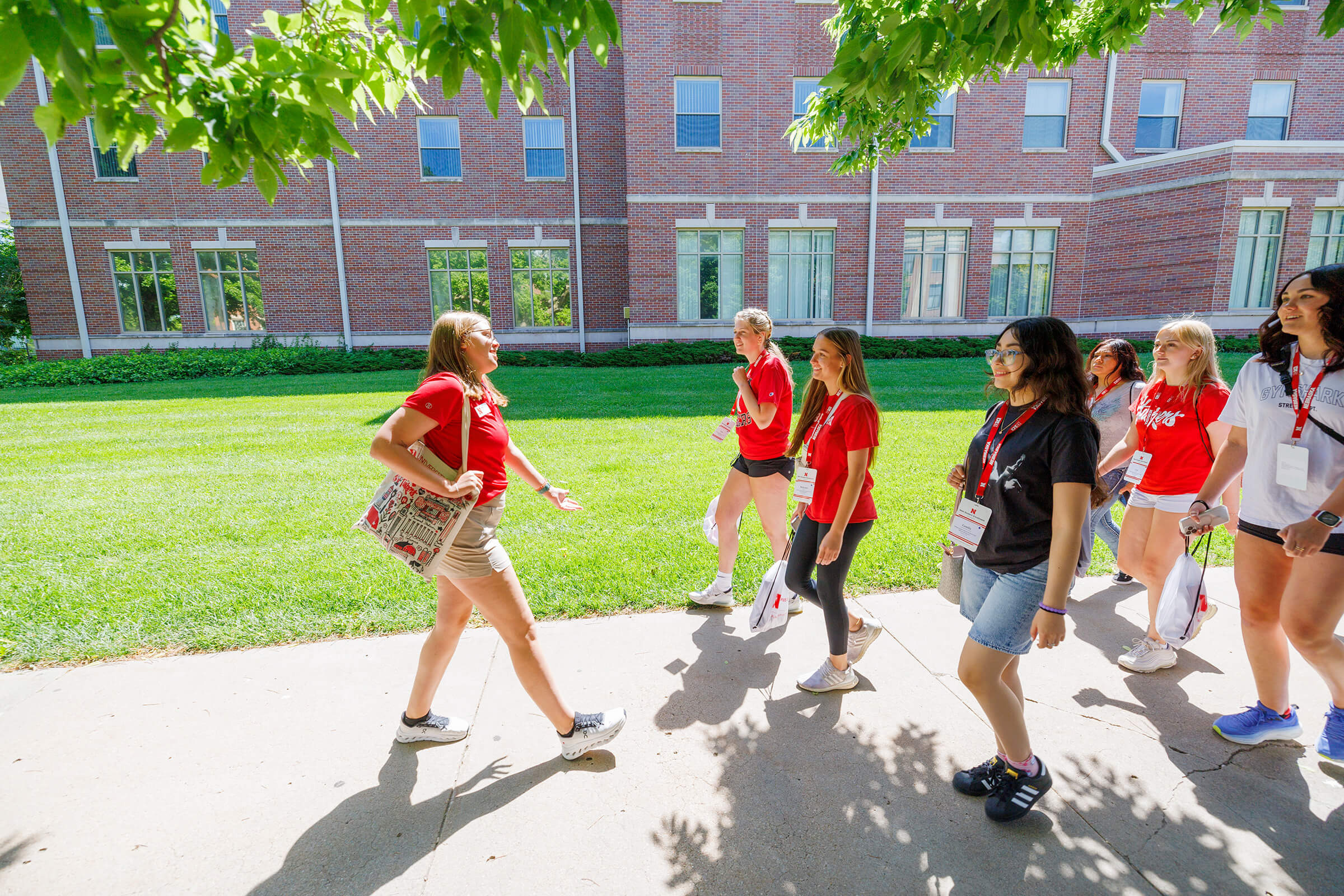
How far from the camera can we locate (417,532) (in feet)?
8.56

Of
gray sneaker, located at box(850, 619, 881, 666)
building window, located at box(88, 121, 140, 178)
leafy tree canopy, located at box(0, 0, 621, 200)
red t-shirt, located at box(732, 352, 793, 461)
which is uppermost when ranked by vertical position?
building window, located at box(88, 121, 140, 178)

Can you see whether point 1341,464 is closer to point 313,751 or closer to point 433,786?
point 433,786

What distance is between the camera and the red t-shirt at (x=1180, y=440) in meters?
3.61

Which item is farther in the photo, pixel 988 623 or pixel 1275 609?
pixel 1275 609

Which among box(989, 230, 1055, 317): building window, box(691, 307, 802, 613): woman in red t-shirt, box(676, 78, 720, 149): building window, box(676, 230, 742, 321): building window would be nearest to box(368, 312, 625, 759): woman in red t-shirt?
box(691, 307, 802, 613): woman in red t-shirt

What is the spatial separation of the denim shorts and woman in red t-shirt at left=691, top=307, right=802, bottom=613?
1.64m

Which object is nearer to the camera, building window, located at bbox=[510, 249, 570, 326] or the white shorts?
the white shorts

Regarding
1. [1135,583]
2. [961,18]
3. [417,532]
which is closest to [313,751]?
[417,532]

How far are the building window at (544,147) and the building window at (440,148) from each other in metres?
0.32

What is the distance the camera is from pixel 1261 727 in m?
3.03

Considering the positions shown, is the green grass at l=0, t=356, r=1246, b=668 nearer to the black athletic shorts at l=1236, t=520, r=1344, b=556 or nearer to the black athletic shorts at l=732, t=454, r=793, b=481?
the black athletic shorts at l=732, t=454, r=793, b=481

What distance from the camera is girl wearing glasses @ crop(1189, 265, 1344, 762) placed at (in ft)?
8.57

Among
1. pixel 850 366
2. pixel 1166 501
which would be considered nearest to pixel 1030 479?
pixel 850 366

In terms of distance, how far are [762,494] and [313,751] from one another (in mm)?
2809
